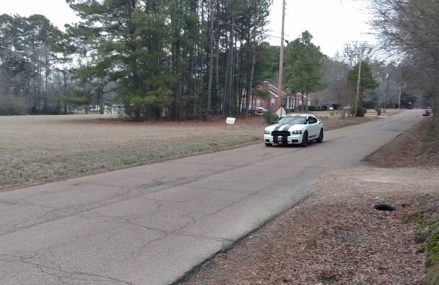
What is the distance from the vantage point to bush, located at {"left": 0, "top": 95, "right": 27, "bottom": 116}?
7697 cm

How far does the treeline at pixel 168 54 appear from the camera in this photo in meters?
42.0

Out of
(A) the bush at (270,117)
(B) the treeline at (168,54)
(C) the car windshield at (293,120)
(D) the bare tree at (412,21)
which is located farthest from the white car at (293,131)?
(B) the treeline at (168,54)

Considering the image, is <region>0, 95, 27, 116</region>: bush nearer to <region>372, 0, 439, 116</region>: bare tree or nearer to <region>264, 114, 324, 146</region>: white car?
<region>264, 114, 324, 146</region>: white car

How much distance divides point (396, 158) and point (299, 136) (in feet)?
17.2

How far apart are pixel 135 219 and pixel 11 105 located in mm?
81090

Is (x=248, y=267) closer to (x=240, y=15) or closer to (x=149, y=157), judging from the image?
(x=149, y=157)

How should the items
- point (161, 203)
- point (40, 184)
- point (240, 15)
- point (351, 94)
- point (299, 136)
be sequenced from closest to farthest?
1. point (161, 203)
2. point (40, 184)
3. point (299, 136)
4. point (240, 15)
5. point (351, 94)

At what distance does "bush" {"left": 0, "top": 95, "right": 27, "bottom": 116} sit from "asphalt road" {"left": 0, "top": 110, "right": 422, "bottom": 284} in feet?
245

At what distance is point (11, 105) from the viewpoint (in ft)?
256

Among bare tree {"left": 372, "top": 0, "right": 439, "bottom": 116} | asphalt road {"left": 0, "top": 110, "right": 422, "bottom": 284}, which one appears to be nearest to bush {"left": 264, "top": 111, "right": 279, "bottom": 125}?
bare tree {"left": 372, "top": 0, "right": 439, "bottom": 116}

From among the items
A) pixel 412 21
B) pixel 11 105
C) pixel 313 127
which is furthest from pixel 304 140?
pixel 11 105

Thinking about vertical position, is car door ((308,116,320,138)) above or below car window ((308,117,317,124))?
below

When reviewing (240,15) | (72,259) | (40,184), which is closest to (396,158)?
(40,184)

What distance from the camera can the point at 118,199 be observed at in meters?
8.43
